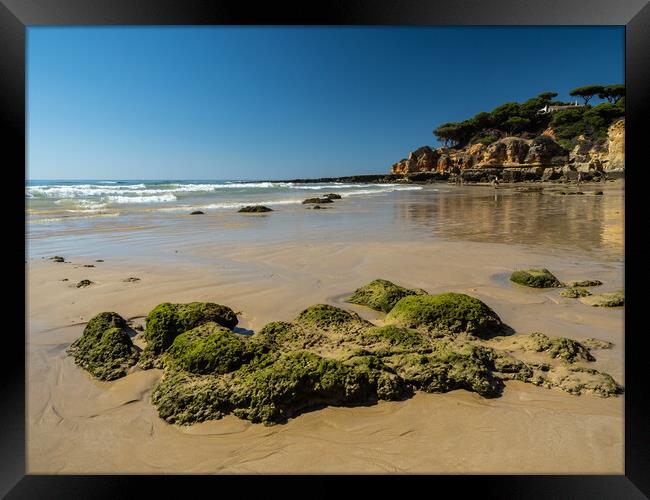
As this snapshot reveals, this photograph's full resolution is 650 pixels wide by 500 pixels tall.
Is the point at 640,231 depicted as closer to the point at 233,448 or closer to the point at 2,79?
the point at 233,448

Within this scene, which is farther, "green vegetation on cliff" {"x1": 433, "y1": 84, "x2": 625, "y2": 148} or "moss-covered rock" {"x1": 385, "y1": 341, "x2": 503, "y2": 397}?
"green vegetation on cliff" {"x1": 433, "y1": 84, "x2": 625, "y2": 148}

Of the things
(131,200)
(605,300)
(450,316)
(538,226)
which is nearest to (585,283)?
(605,300)

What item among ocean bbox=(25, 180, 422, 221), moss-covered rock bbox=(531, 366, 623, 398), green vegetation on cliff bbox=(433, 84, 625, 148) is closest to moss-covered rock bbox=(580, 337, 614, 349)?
moss-covered rock bbox=(531, 366, 623, 398)

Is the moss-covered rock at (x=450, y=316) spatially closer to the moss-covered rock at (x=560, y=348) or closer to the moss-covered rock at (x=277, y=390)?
the moss-covered rock at (x=560, y=348)

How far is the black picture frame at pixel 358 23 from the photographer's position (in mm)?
1540

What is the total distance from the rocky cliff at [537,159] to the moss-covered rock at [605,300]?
95.2 feet

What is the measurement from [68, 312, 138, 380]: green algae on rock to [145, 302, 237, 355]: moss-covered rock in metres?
0.17

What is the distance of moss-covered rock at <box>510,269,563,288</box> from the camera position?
4.74 metres

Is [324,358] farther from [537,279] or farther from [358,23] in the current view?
[537,279]

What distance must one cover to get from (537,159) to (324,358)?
4419cm

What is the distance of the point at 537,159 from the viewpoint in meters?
40.1

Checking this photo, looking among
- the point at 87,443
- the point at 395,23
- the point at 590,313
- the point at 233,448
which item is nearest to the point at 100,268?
the point at 87,443

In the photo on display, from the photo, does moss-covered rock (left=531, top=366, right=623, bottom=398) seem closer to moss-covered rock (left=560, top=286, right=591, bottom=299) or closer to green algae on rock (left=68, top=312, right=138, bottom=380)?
moss-covered rock (left=560, top=286, right=591, bottom=299)

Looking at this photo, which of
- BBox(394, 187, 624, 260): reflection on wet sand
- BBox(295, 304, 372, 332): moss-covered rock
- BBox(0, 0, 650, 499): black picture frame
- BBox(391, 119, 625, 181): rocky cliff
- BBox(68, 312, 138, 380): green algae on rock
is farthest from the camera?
BBox(391, 119, 625, 181): rocky cliff
